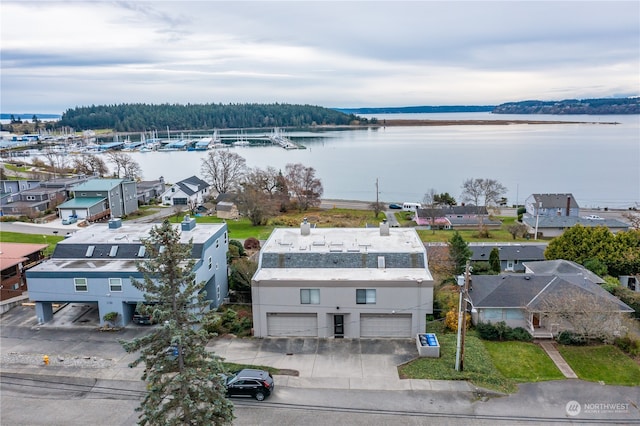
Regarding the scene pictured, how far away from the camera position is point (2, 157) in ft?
439

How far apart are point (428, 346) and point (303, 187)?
48.3 m

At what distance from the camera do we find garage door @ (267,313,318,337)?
Result: 23172mm

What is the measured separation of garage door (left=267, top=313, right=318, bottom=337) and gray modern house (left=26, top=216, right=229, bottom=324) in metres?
3.90

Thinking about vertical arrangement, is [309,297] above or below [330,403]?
above

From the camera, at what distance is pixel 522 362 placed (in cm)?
2012

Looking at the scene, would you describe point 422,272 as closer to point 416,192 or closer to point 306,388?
point 306,388

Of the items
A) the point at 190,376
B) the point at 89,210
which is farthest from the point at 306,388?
the point at 89,210

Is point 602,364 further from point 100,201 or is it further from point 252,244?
point 100,201

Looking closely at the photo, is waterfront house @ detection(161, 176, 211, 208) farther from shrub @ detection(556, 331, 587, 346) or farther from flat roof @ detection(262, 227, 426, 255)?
shrub @ detection(556, 331, 587, 346)

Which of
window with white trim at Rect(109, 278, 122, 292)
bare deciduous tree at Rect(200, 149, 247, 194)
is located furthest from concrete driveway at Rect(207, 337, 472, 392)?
bare deciduous tree at Rect(200, 149, 247, 194)

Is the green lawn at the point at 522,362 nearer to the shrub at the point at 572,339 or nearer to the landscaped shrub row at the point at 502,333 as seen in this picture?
the landscaped shrub row at the point at 502,333

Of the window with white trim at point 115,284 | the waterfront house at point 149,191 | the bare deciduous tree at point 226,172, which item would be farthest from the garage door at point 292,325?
the bare deciduous tree at point 226,172

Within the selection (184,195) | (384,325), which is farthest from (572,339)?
(184,195)

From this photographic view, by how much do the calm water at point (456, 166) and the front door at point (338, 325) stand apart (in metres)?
58.4
